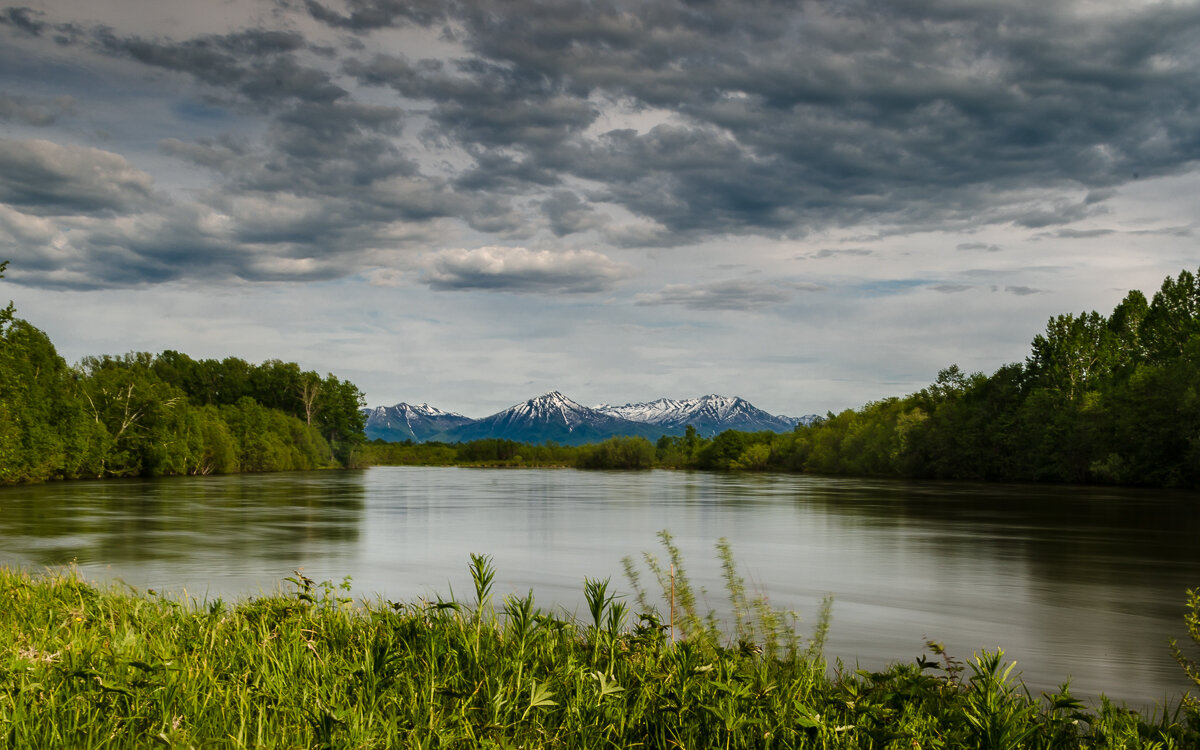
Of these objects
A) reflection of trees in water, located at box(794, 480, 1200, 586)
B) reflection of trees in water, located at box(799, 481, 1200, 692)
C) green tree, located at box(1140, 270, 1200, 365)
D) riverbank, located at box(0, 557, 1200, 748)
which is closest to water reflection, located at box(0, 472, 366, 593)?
riverbank, located at box(0, 557, 1200, 748)

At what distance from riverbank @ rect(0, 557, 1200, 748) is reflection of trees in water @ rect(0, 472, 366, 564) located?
1860 cm

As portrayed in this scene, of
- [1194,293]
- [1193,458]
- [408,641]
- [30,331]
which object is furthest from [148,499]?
[1194,293]

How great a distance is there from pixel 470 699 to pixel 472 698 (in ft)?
1.13

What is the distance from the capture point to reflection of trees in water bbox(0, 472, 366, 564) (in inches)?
944

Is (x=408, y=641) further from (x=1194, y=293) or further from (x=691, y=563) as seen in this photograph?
(x=1194, y=293)

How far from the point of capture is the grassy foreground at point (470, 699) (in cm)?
417

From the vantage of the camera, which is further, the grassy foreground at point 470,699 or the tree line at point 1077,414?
the tree line at point 1077,414

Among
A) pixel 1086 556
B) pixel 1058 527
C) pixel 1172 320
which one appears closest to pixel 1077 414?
pixel 1172 320

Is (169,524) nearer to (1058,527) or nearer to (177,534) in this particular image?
(177,534)

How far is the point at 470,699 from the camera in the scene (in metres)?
4.69

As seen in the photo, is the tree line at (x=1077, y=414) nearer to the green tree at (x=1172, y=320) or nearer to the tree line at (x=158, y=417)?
the green tree at (x=1172, y=320)

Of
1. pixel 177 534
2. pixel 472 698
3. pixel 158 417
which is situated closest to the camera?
pixel 472 698

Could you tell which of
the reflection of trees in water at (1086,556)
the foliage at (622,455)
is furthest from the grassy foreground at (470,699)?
the foliage at (622,455)

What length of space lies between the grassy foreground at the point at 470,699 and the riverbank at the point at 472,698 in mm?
17
